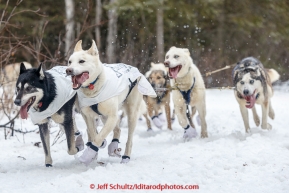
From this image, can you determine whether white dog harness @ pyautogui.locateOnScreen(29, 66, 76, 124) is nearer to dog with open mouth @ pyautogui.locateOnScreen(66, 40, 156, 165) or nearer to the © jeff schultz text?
dog with open mouth @ pyautogui.locateOnScreen(66, 40, 156, 165)

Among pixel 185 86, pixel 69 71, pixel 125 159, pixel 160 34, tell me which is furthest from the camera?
pixel 160 34

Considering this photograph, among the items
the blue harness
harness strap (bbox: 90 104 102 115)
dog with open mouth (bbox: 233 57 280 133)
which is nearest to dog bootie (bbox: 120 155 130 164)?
harness strap (bbox: 90 104 102 115)

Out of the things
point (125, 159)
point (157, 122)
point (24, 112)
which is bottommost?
point (125, 159)

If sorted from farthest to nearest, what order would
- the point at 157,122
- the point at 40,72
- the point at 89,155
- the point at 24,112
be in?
the point at 157,122
the point at 89,155
the point at 40,72
the point at 24,112

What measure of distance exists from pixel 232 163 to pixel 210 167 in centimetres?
30

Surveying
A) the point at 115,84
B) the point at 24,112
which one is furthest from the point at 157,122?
the point at 24,112

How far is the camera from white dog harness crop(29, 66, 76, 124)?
192 inches

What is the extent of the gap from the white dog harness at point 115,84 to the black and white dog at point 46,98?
175 mm

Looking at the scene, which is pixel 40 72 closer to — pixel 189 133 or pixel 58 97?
pixel 58 97

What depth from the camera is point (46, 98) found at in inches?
191

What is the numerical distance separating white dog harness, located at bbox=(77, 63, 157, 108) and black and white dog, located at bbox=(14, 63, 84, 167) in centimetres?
18

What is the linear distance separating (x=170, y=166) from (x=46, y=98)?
4.73 feet

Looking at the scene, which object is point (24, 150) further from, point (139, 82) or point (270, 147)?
point (270, 147)

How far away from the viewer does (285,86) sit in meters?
15.3
